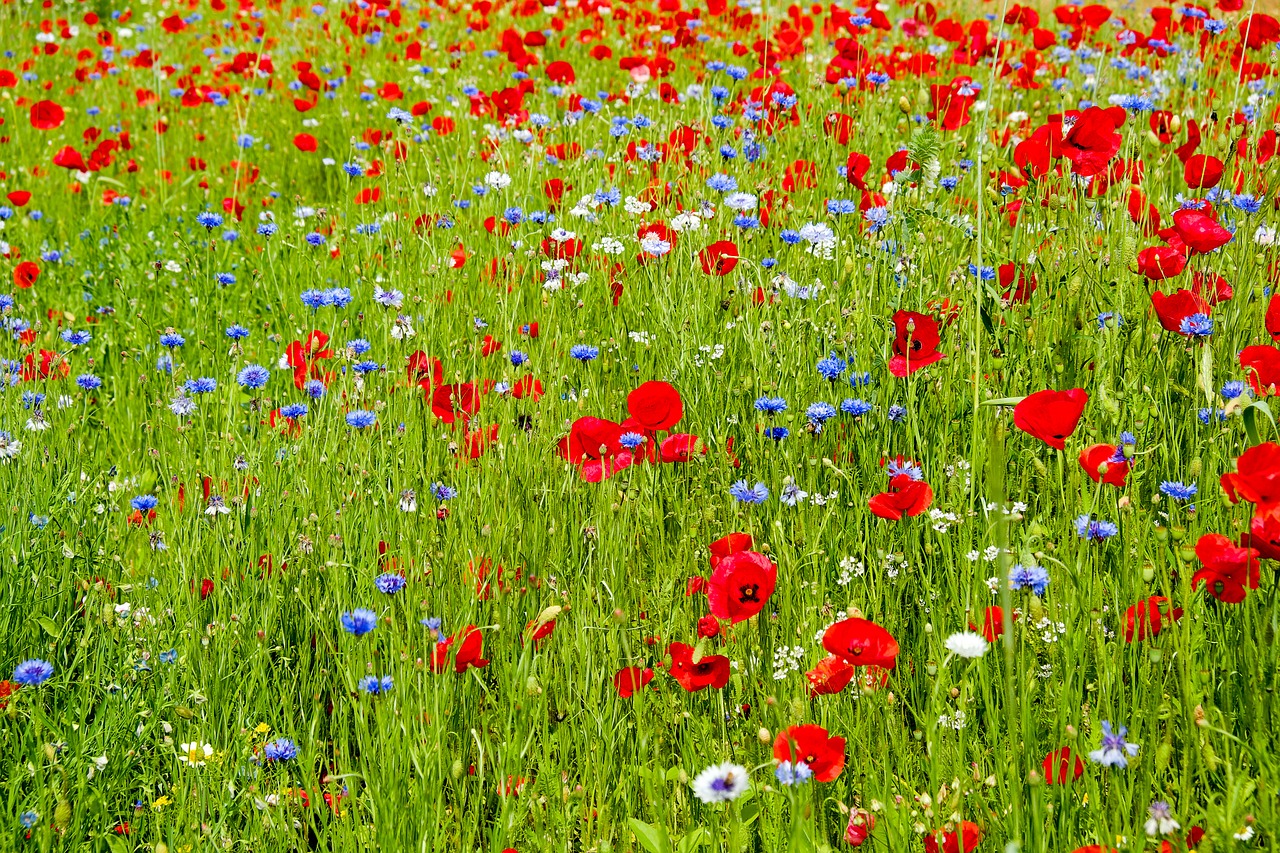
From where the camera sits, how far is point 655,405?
2.02 meters

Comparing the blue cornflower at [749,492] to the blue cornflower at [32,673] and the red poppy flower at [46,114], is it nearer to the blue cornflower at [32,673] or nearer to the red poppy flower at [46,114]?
the blue cornflower at [32,673]

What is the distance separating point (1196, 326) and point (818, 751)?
1200 millimetres

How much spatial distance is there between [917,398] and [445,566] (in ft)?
3.70

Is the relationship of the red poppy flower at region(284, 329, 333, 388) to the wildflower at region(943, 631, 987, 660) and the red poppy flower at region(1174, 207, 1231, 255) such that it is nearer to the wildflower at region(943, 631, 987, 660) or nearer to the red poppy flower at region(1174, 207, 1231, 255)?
the wildflower at region(943, 631, 987, 660)

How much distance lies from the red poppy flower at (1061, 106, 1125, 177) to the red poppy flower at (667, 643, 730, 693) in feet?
5.20

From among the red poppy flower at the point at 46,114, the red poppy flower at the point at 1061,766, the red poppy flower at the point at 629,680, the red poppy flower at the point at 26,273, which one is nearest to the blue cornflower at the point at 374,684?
the red poppy flower at the point at 629,680

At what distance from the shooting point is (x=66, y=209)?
15.3 feet

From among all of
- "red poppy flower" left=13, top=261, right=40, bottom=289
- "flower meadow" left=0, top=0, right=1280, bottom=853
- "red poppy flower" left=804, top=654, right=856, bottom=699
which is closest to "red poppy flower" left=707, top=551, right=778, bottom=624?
"flower meadow" left=0, top=0, right=1280, bottom=853

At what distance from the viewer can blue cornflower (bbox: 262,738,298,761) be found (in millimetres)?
1647

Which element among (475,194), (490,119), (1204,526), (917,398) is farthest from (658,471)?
(490,119)

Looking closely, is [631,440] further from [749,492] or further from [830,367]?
[830,367]

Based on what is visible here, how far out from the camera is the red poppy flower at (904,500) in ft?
5.75

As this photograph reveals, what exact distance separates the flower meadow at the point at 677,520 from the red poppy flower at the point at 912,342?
0.01 metres

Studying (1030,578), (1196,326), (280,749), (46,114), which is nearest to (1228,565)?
(1030,578)
